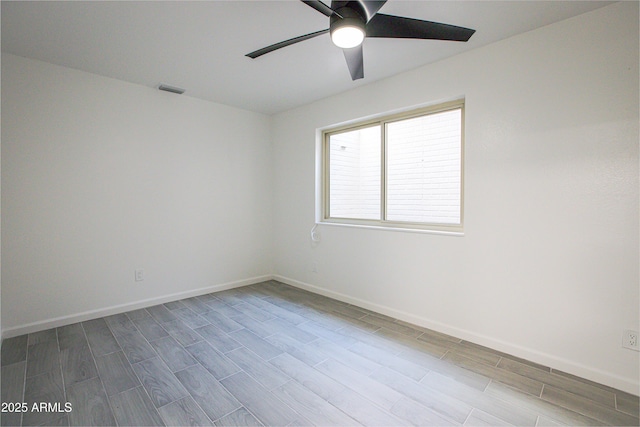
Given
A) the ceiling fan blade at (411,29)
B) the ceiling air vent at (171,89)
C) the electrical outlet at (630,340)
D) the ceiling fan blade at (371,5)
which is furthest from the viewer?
the ceiling air vent at (171,89)

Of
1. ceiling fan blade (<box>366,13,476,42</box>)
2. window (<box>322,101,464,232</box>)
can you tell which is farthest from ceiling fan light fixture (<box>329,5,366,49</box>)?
window (<box>322,101,464,232</box>)

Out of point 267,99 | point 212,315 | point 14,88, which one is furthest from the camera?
point 267,99

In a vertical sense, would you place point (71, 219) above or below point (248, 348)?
above

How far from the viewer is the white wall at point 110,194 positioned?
8.81 feet

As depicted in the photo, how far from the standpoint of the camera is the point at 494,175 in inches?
95.8

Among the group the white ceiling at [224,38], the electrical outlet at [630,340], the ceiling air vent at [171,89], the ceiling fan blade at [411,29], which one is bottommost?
the electrical outlet at [630,340]

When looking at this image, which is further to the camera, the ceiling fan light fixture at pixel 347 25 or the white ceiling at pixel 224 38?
the white ceiling at pixel 224 38

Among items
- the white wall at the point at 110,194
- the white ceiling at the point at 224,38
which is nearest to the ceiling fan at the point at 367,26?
the white ceiling at the point at 224,38

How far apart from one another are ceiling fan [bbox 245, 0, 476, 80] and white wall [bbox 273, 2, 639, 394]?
3.00 ft

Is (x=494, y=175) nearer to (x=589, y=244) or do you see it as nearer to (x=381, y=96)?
(x=589, y=244)

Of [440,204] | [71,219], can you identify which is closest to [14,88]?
[71,219]

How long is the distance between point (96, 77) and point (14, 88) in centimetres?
65

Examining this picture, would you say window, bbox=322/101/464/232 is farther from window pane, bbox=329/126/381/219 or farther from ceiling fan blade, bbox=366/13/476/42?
ceiling fan blade, bbox=366/13/476/42

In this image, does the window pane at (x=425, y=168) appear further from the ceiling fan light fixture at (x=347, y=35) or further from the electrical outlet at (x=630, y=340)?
the ceiling fan light fixture at (x=347, y=35)
